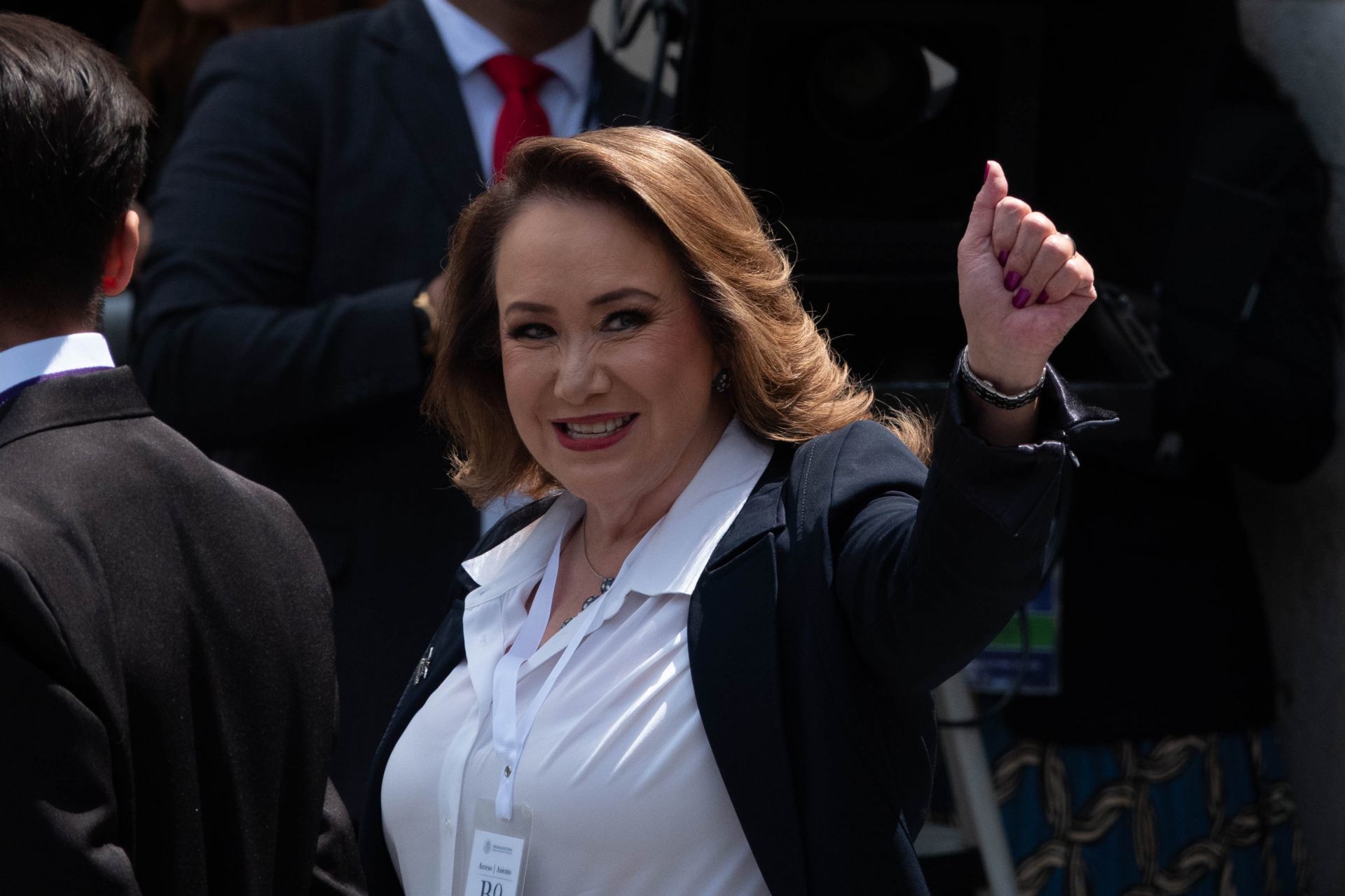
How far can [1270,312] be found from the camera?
283 centimetres

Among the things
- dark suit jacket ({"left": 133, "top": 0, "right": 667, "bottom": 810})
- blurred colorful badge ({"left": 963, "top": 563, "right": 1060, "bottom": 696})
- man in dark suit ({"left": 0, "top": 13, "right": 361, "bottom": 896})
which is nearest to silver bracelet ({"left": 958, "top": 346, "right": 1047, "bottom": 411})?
man in dark suit ({"left": 0, "top": 13, "right": 361, "bottom": 896})

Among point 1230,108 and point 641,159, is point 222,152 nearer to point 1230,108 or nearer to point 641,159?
point 641,159

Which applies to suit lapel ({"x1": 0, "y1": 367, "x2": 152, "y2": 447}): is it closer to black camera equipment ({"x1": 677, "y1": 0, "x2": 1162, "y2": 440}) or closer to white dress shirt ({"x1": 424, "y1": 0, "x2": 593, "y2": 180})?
white dress shirt ({"x1": 424, "y1": 0, "x2": 593, "y2": 180})

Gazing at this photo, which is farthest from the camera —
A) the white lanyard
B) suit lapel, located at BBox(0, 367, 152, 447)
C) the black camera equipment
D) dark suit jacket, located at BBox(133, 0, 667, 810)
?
the black camera equipment

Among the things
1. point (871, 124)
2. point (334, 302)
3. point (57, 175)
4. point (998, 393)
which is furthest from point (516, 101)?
point (998, 393)

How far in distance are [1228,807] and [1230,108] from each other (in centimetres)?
127

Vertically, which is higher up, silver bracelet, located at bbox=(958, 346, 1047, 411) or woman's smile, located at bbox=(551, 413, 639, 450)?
silver bracelet, located at bbox=(958, 346, 1047, 411)

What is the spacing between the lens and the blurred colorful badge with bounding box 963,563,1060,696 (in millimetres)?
2900

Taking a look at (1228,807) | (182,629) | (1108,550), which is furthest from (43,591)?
(1228,807)

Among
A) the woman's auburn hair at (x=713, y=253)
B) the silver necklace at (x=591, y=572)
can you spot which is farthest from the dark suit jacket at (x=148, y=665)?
the woman's auburn hair at (x=713, y=253)

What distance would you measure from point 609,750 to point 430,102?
1327mm

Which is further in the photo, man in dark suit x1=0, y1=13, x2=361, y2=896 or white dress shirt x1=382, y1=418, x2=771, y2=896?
white dress shirt x1=382, y1=418, x2=771, y2=896

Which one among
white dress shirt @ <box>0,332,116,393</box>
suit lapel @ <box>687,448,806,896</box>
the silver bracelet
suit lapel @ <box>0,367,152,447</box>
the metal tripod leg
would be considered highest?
the silver bracelet

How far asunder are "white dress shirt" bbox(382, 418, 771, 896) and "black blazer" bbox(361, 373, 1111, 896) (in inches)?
1.9
